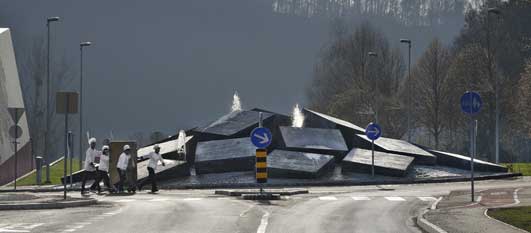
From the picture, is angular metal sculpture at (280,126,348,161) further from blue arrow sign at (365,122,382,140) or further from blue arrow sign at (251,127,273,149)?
blue arrow sign at (251,127,273,149)

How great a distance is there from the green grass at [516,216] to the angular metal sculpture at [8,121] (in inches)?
1095

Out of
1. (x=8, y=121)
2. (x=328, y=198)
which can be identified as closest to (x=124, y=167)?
(x=328, y=198)

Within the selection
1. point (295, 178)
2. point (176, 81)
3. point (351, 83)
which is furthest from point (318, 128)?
point (176, 81)

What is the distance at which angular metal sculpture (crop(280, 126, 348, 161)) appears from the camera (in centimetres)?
4088

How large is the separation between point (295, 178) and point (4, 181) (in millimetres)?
13799

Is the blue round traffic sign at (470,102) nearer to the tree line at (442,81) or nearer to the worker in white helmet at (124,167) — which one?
the worker in white helmet at (124,167)

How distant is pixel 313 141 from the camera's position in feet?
136

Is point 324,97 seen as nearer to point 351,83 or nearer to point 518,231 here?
point 351,83

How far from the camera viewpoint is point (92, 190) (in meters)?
32.5

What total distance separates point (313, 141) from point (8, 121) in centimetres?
1506

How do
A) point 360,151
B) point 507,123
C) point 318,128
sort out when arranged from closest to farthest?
1. point 360,151
2. point 318,128
3. point 507,123

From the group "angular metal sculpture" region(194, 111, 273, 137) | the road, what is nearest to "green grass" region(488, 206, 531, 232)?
the road

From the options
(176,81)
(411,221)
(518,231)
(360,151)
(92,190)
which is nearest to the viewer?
(518,231)

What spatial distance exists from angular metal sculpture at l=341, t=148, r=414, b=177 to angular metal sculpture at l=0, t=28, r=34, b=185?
15.1 meters
